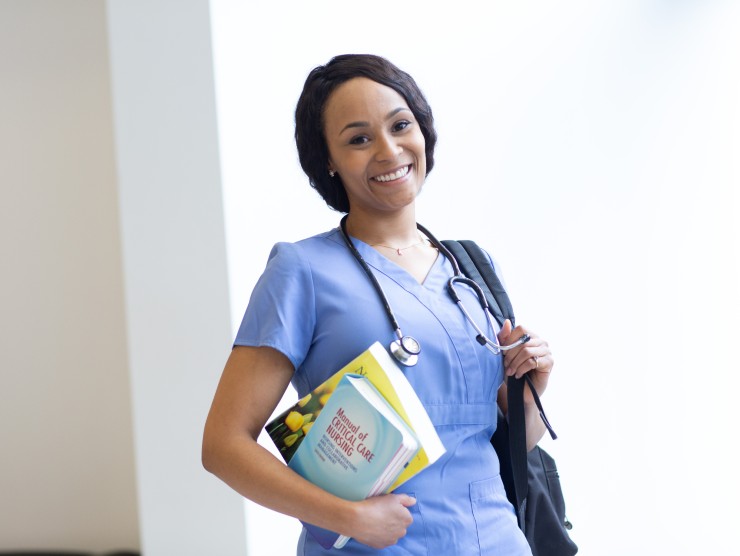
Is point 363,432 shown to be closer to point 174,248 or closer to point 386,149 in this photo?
point 386,149

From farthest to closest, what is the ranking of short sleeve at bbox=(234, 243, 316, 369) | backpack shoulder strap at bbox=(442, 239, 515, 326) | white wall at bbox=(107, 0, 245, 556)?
white wall at bbox=(107, 0, 245, 556)
backpack shoulder strap at bbox=(442, 239, 515, 326)
short sleeve at bbox=(234, 243, 316, 369)

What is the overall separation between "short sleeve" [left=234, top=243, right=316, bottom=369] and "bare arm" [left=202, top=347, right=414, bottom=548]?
0.02 metres

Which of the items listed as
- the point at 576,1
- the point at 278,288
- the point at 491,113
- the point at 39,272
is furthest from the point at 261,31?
the point at 278,288

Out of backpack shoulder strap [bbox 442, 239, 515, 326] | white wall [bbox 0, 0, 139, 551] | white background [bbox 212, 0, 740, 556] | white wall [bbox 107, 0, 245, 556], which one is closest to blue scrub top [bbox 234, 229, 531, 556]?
backpack shoulder strap [bbox 442, 239, 515, 326]

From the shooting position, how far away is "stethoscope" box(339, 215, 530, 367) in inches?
45.8

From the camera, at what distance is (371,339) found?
1.18 metres

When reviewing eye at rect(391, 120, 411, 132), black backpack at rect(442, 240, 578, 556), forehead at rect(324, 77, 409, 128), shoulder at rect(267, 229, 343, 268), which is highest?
forehead at rect(324, 77, 409, 128)

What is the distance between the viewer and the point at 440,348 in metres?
1.22

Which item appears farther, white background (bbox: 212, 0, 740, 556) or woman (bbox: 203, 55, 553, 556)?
white background (bbox: 212, 0, 740, 556)

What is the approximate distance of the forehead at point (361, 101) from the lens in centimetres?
128

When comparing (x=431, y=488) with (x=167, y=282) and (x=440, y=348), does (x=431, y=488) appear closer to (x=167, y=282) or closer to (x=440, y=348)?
(x=440, y=348)

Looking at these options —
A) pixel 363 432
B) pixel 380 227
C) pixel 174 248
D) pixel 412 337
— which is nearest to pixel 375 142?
pixel 380 227

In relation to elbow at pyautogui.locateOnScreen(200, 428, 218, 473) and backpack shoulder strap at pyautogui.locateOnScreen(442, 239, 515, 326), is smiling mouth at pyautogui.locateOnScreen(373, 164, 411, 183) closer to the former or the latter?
backpack shoulder strap at pyautogui.locateOnScreen(442, 239, 515, 326)

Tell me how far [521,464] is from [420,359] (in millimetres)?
287
